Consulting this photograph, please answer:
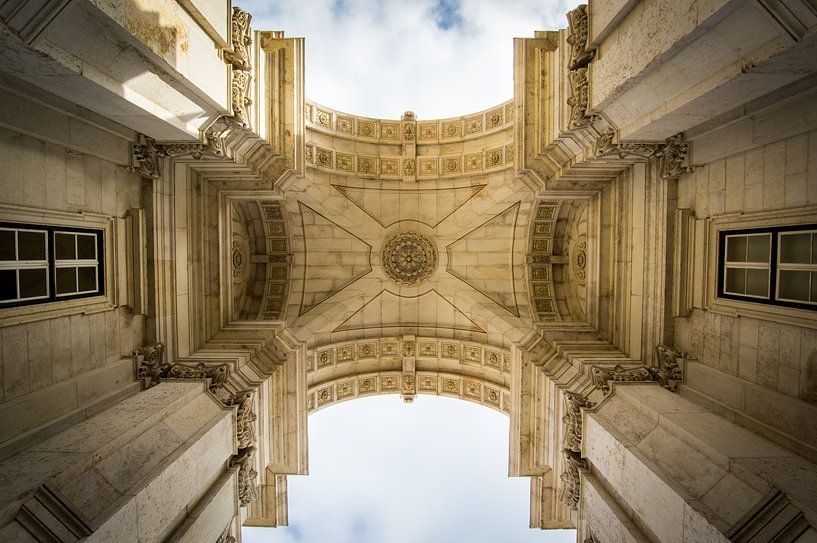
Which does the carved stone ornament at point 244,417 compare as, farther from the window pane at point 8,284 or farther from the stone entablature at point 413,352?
the stone entablature at point 413,352

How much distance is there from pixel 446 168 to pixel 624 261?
8.16m

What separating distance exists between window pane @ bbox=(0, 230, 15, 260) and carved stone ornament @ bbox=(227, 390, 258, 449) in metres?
5.00

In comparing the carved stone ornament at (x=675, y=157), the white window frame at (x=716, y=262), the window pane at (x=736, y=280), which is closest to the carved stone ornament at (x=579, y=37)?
the carved stone ornament at (x=675, y=157)

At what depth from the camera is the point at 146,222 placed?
9.62m

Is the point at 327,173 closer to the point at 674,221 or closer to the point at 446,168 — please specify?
the point at 446,168

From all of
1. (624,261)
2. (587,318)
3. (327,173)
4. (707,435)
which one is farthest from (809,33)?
(327,173)

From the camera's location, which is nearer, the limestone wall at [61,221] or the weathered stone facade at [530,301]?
the weathered stone facade at [530,301]

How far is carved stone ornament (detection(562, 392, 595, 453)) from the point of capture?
31.1 ft

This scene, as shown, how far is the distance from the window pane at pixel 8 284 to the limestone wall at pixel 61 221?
0.28m

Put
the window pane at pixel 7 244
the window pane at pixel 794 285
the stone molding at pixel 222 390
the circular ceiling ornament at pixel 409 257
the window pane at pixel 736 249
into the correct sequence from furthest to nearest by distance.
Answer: the circular ceiling ornament at pixel 409 257, the stone molding at pixel 222 390, the window pane at pixel 736 249, the window pane at pixel 794 285, the window pane at pixel 7 244

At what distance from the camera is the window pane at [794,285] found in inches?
277

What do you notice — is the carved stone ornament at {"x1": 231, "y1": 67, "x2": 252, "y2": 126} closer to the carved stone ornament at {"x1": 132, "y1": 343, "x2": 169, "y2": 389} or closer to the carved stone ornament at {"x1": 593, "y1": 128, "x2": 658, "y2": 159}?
the carved stone ornament at {"x1": 132, "y1": 343, "x2": 169, "y2": 389}

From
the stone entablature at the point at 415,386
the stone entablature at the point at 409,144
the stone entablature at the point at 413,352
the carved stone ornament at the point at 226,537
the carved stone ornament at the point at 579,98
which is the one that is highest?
the stone entablature at the point at 409,144

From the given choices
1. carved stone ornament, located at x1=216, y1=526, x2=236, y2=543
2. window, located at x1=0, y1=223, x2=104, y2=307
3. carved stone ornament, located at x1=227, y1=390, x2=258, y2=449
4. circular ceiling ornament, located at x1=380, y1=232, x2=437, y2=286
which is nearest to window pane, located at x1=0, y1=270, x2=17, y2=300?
window, located at x1=0, y1=223, x2=104, y2=307
